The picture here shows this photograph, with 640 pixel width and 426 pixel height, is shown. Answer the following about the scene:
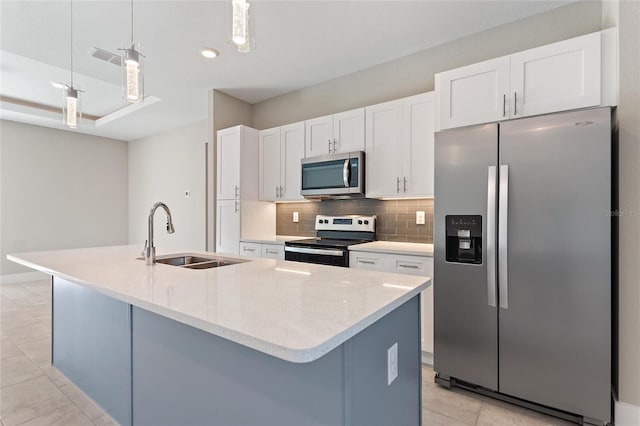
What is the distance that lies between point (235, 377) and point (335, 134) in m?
2.65

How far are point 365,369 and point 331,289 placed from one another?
337 mm

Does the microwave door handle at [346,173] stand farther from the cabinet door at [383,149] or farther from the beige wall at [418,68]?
the beige wall at [418,68]

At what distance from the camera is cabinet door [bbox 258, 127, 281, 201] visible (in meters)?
3.77

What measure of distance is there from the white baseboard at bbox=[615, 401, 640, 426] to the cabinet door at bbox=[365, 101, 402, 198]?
1.96m

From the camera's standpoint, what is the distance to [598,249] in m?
1.72

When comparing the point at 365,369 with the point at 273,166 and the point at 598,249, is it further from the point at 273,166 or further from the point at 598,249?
the point at 273,166

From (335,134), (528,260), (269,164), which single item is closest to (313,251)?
(335,134)

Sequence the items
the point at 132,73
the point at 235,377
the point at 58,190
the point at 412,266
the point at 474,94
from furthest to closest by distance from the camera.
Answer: the point at 58,190 < the point at 412,266 < the point at 474,94 < the point at 132,73 < the point at 235,377

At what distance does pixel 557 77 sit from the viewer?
2.00 meters

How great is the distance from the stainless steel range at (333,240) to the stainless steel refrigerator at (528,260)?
0.96 metres

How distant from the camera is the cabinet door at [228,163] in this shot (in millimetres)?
3725

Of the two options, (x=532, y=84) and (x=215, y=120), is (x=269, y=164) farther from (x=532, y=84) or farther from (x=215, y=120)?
(x=532, y=84)

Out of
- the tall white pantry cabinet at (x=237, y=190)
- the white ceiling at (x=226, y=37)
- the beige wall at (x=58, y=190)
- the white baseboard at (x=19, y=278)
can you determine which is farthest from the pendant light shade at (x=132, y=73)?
the white baseboard at (x=19, y=278)

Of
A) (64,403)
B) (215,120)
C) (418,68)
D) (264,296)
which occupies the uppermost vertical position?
(418,68)
